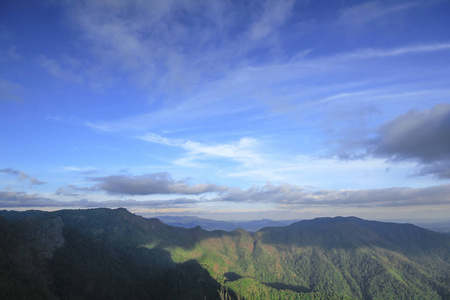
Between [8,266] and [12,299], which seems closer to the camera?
[12,299]

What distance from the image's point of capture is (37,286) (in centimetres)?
18488

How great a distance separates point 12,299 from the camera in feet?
474

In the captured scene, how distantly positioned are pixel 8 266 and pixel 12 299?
5972 cm

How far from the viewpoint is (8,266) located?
188 metres

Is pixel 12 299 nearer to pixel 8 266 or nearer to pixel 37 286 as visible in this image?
pixel 37 286

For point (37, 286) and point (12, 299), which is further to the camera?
point (37, 286)

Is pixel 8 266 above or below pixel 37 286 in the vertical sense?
above

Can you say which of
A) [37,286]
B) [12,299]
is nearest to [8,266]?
[37,286]

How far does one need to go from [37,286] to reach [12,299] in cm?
4561

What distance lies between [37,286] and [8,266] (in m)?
28.2
